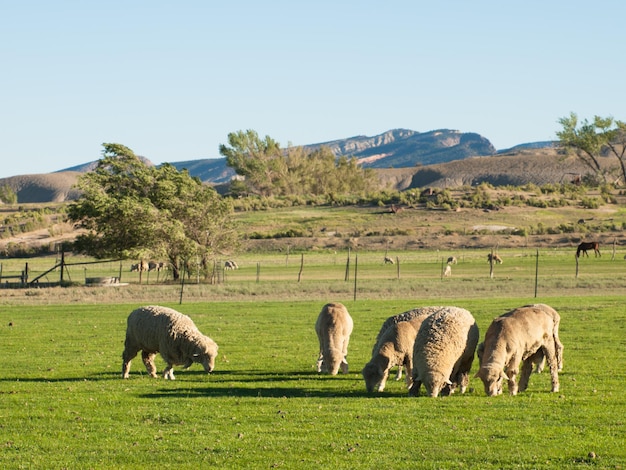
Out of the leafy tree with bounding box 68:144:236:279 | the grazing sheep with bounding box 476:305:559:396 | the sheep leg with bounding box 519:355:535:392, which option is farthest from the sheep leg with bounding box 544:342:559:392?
the leafy tree with bounding box 68:144:236:279

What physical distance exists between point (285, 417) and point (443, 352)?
3.17 m

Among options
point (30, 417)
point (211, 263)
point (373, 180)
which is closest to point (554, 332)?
point (30, 417)

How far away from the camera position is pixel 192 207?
191ft

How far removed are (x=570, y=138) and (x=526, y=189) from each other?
68.5ft

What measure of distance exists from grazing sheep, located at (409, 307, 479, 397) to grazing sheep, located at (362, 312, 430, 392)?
77cm

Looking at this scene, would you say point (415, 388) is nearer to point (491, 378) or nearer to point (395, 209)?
point (491, 378)

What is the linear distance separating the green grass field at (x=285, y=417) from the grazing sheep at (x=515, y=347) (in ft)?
1.04

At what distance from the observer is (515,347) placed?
1627 cm

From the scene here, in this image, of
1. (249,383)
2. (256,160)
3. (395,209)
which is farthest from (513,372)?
(256,160)

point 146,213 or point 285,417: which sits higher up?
point 146,213

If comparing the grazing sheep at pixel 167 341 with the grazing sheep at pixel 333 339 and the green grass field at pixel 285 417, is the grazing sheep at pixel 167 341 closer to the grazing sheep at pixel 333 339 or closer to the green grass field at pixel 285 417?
the green grass field at pixel 285 417

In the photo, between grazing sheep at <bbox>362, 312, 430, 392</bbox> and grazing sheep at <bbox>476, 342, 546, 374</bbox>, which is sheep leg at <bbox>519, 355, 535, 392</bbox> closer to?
grazing sheep at <bbox>476, 342, 546, 374</bbox>

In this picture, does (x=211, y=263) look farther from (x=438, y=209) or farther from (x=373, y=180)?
(x=373, y=180)

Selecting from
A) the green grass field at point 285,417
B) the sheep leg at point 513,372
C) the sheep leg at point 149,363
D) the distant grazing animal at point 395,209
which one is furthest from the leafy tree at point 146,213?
the distant grazing animal at point 395,209
